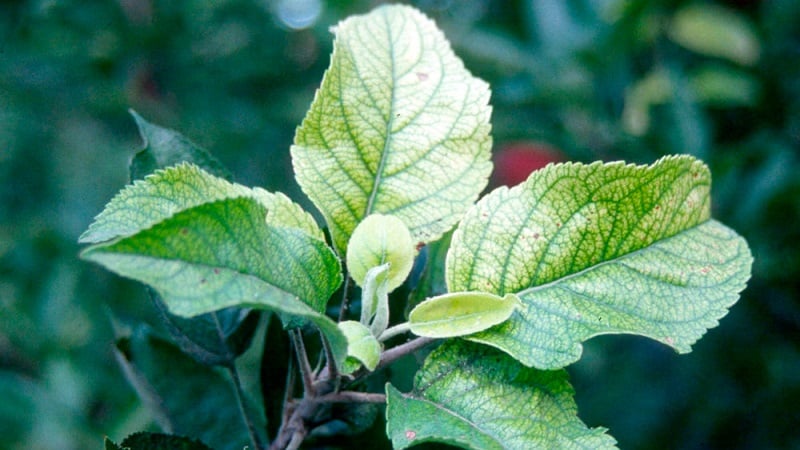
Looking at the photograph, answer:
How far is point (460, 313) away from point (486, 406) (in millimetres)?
75

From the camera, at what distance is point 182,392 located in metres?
0.82

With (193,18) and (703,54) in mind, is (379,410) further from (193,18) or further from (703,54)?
(193,18)

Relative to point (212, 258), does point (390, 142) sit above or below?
above

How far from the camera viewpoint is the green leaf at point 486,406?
534mm

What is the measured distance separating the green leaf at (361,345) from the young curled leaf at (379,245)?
0.07 meters

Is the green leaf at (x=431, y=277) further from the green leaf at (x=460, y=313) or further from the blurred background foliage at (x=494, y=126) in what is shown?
the blurred background foliage at (x=494, y=126)

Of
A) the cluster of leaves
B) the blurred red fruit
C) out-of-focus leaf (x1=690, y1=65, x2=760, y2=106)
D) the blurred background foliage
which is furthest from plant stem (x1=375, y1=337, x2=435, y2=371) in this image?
the blurred red fruit

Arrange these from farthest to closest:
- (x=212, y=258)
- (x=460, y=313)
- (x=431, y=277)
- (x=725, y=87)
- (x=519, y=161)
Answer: (x=519, y=161) < (x=725, y=87) < (x=431, y=277) < (x=460, y=313) < (x=212, y=258)

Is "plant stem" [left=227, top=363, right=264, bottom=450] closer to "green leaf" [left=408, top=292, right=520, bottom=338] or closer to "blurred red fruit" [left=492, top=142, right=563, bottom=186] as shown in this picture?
"green leaf" [left=408, top=292, right=520, bottom=338]

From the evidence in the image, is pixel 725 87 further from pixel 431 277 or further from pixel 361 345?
pixel 361 345

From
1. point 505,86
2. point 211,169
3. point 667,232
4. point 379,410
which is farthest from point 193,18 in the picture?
point 667,232

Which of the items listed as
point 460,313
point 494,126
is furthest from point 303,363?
point 494,126

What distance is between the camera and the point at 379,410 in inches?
29.8

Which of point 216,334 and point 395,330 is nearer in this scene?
point 395,330
